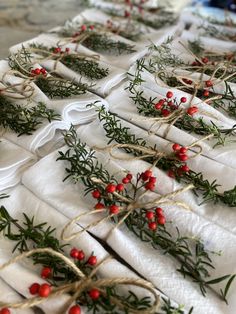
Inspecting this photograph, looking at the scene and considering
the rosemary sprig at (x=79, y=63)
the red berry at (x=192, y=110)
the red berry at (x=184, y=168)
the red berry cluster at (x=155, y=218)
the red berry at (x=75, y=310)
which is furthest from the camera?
the rosemary sprig at (x=79, y=63)

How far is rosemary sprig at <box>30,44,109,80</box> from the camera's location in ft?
3.20

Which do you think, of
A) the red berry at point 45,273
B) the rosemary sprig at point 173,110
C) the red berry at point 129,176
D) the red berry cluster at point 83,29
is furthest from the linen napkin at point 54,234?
the red berry cluster at point 83,29

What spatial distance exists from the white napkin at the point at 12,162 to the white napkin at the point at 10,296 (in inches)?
7.9

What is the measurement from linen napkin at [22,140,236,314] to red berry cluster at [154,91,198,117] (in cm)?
18

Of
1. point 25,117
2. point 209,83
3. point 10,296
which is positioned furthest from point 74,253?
point 209,83

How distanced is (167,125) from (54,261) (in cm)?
41

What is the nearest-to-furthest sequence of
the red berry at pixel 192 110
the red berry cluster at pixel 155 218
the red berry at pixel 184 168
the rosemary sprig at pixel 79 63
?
the red berry cluster at pixel 155 218 < the red berry at pixel 184 168 < the red berry at pixel 192 110 < the rosemary sprig at pixel 79 63

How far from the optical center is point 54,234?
62 cm

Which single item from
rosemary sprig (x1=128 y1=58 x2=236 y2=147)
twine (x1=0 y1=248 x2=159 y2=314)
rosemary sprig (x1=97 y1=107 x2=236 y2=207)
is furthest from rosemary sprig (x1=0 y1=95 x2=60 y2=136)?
twine (x1=0 y1=248 x2=159 y2=314)

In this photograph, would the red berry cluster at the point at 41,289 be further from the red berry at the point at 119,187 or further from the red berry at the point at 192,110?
the red berry at the point at 192,110

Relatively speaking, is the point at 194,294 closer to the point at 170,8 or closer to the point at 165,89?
the point at 165,89

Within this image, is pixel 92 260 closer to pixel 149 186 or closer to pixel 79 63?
pixel 149 186

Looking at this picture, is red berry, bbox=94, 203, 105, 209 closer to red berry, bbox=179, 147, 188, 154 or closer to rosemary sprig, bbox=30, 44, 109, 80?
red berry, bbox=179, 147, 188, 154

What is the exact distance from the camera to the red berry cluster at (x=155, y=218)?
1.96 ft
